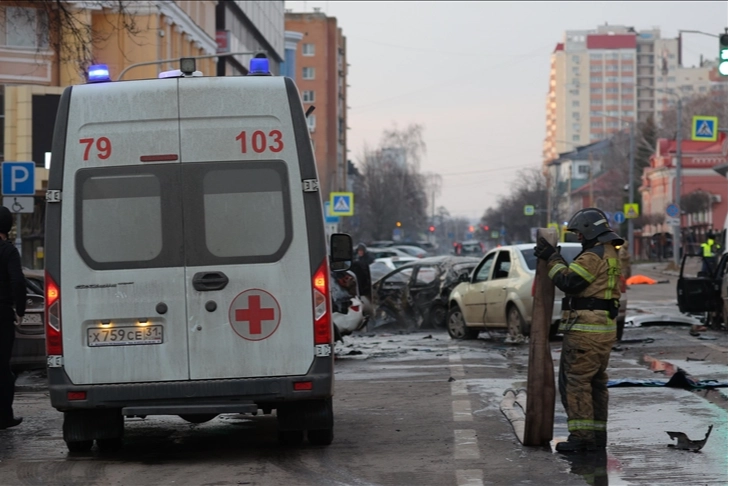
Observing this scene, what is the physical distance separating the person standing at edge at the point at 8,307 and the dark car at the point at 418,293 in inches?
580

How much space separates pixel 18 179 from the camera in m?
20.1

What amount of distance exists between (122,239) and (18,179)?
39.7ft

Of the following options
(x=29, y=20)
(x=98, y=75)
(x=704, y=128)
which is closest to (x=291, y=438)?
(x=98, y=75)

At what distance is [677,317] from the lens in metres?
24.8

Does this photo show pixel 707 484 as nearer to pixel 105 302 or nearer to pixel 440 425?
pixel 440 425

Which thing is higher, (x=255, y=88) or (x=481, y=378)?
(x=255, y=88)

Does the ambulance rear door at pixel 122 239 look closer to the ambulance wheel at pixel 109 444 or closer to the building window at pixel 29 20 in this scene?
the ambulance wheel at pixel 109 444

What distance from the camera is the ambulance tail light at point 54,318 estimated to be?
8602 millimetres

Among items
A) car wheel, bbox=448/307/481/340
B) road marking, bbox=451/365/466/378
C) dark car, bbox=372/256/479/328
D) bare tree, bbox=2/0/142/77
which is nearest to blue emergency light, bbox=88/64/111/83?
road marking, bbox=451/365/466/378

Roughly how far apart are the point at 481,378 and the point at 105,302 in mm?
6878

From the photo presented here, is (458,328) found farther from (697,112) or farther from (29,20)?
(697,112)

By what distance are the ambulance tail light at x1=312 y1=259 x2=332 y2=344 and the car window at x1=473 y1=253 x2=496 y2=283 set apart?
41.0ft

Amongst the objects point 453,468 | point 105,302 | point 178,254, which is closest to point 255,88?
point 178,254

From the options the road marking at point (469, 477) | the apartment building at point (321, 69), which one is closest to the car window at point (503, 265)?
the road marking at point (469, 477)
